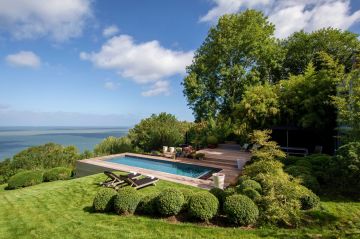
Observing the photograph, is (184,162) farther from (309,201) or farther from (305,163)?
(309,201)

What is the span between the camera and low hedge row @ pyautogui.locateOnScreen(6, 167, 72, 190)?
38.2 ft

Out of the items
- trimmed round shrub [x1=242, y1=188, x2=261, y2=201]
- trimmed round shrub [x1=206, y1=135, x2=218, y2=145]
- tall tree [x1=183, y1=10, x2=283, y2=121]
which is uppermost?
tall tree [x1=183, y1=10, x2=283, y2=121]

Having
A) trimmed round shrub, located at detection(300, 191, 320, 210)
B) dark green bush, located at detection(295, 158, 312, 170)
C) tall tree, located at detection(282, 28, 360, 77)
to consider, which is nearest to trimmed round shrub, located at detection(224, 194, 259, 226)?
trimmed round shrub, located at detection(300, 191, 320, 210)

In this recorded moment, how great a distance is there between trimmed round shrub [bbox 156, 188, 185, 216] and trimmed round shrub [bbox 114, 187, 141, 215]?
767 mm

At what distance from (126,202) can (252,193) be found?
11.2ft

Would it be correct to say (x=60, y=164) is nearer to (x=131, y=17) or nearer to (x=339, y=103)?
(x=131, y=17)

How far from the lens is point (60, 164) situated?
16.7m

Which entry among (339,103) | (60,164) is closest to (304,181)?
(339,103)

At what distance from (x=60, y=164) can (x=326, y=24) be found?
2943 cm

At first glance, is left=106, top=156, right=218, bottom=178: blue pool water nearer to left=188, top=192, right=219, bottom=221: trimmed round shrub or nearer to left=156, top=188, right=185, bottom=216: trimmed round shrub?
left=156, top=188, right=185, bottom=216: trimmed round shrub

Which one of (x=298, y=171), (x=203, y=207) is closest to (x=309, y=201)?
(x=298, y=171)

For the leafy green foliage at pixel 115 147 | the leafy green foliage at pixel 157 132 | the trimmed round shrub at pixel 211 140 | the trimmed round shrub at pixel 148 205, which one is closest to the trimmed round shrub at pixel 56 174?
the leafy green foliage at pixel 115 147

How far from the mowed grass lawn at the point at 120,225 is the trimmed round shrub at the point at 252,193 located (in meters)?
0.87

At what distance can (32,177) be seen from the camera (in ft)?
39.2
